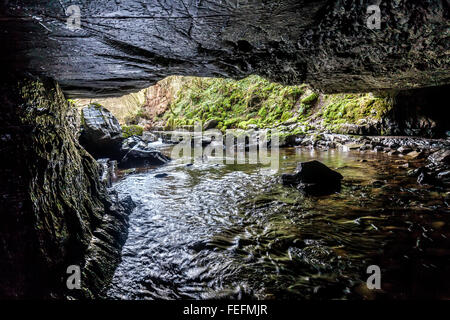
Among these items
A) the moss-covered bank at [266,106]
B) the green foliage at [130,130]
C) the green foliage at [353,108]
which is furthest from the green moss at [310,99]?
the green foliage at [130,130]

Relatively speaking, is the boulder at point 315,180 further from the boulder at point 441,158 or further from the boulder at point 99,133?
the boulder at point 99,133

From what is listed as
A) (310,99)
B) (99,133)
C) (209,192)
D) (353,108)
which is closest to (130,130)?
(99,133)

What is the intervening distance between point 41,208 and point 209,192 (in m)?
3.94

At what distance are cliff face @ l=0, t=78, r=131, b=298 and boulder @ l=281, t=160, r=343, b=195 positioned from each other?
424cm

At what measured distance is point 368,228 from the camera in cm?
342

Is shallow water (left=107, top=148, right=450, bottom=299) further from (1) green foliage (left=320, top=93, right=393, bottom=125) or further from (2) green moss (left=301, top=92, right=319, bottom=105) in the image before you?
(2) green moss (left=301, top=92, right=319, bottom=105)

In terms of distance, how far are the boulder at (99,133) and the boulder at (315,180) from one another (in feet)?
26.6

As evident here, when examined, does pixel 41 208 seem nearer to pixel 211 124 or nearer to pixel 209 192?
pixel 209 192

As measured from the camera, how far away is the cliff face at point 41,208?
1959mm

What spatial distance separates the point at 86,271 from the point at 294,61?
13.8 feet

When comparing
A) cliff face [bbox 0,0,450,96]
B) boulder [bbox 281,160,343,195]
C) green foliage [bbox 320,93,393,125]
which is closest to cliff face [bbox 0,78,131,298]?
cliff face [bbox 0,0,450,96]
